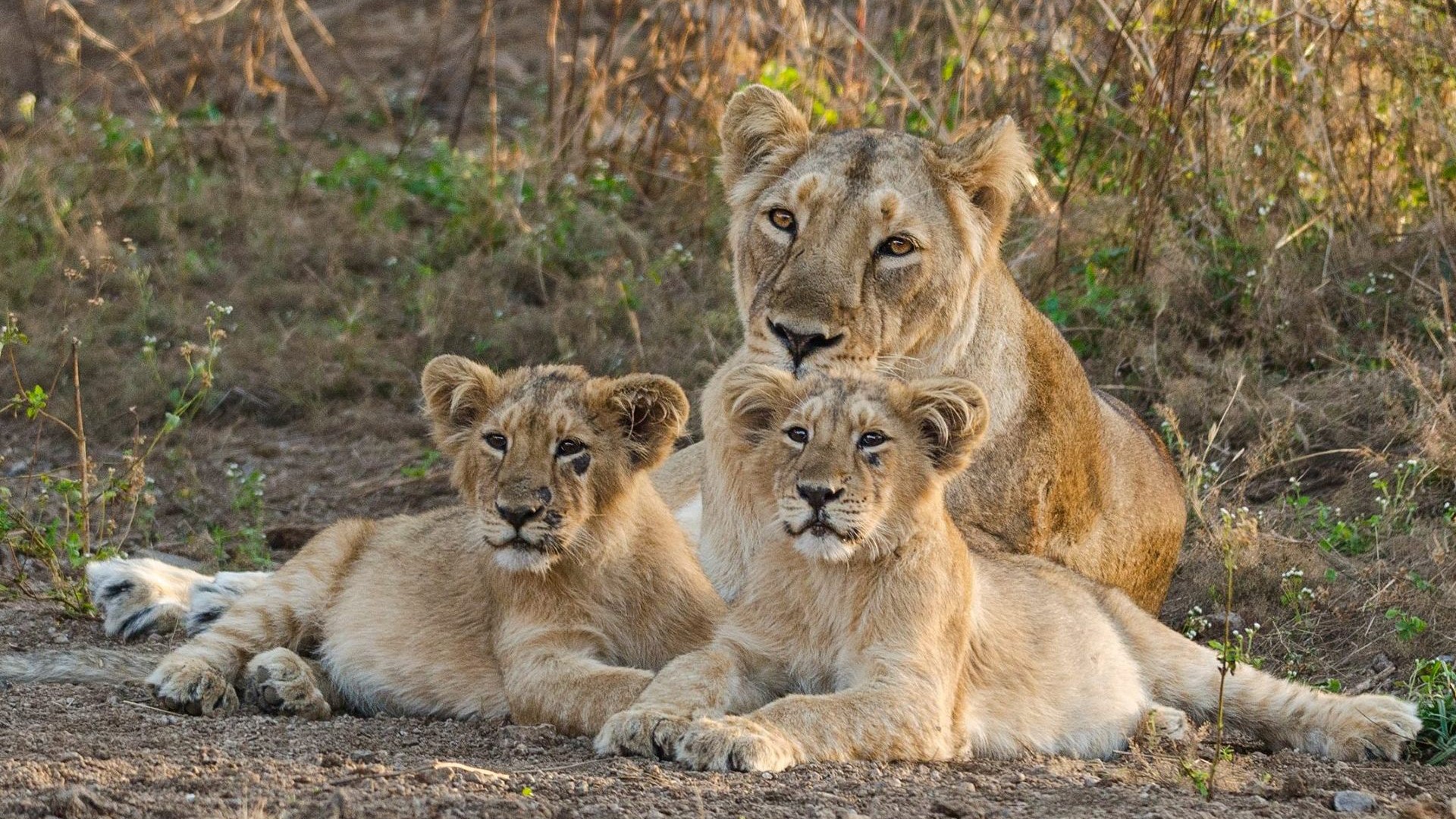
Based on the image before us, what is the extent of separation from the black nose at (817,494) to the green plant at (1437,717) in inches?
72.6

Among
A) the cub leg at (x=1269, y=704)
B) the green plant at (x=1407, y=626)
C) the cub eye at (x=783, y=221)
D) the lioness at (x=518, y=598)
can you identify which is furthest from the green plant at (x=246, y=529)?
the green plant at (x=1407, y=626)

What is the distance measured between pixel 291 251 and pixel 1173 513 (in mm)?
5415

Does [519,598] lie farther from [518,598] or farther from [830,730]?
[830,730]

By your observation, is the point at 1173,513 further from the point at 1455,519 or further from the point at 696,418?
the point at 696,418

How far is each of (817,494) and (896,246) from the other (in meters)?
1.28

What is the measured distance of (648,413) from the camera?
5.39 metres

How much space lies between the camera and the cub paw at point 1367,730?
17.1 feet

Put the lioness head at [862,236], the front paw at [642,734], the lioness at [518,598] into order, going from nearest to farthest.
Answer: the front paw at [642,734], the lioness at [518,598], the lioness head at [862,236]

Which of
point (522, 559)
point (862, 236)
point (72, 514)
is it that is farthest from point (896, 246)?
point (72, 514)

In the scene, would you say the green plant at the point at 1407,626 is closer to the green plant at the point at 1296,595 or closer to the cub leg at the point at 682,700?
the green plant at the point at 1296,595

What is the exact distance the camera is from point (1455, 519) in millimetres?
6648

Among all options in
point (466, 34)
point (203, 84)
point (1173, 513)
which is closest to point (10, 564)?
point (1173, 513)

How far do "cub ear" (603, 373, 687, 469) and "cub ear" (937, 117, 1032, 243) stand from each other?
1.19m

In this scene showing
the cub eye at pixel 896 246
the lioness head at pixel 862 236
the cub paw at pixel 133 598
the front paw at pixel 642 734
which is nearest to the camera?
the front paw at pixel 642 734
